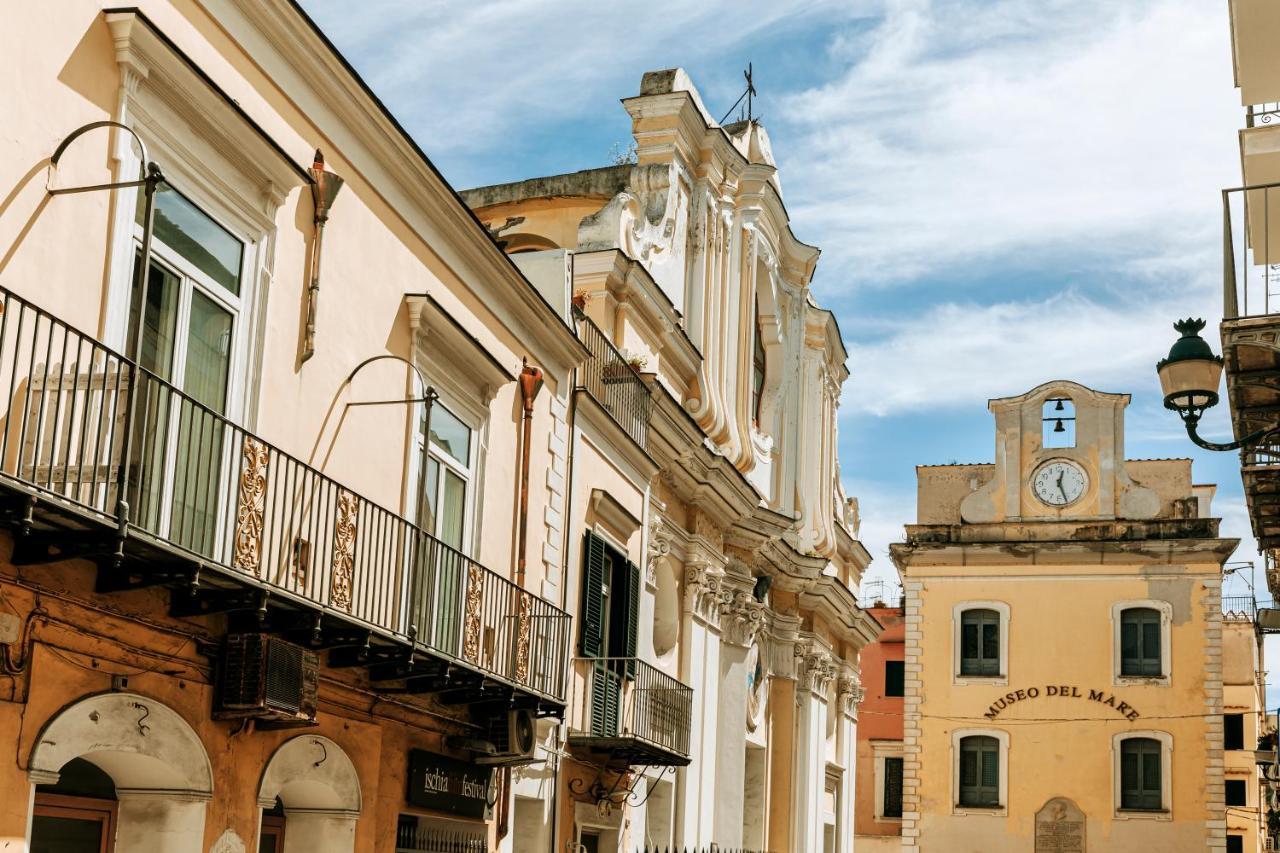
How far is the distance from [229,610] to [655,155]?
14.7 m

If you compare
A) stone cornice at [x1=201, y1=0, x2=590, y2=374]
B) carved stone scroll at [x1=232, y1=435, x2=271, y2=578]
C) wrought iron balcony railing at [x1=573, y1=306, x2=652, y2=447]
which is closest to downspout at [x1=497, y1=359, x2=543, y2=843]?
stone cornice at [x1=201, y1=0, x2=590, y2=374]

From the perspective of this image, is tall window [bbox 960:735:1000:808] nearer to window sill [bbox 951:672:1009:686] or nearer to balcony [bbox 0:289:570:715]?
window sill [bbox 951:672:1009:686]

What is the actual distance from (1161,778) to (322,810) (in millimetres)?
28583

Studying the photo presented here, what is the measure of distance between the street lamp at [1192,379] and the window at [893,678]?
113 feet

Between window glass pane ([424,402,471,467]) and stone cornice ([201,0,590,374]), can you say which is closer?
stone cornice ([201,0,590,374])

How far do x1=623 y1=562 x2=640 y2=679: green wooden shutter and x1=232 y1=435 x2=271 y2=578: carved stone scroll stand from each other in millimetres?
8576

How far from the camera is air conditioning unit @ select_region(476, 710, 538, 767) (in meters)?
13.8

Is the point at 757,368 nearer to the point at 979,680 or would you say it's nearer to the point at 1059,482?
the point at 979,680

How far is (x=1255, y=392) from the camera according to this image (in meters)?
13.9

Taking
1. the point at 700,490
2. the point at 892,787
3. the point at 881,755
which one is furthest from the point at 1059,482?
the point at 700,490

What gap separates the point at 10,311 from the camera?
7844 millimetres

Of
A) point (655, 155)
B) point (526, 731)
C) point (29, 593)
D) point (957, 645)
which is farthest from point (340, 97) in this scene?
point (957, 645)

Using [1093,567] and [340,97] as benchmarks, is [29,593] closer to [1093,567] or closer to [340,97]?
[340,97]

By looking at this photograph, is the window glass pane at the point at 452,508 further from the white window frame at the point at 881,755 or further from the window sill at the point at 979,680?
the white window frame at the point at 881,755
